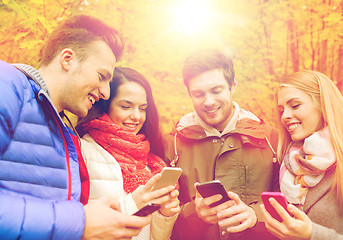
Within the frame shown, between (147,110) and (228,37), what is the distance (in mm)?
3384

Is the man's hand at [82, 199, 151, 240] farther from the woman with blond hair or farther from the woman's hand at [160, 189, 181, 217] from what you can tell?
the woman with blond hair

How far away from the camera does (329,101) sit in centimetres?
215

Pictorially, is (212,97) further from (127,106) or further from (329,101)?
(329,101)

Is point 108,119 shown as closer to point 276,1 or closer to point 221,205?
point 221,205

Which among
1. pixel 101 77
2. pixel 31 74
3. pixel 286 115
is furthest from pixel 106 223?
pixel 286 115

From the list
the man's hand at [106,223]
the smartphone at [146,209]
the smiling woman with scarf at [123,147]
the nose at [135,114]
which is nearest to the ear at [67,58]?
the smiling woman with scarf at [123,147]

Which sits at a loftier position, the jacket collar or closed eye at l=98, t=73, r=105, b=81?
closed eye at l=98, t=73, r=105, b=81

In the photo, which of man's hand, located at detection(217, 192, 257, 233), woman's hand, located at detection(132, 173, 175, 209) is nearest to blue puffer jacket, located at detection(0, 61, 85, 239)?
woman's hand, located at detection(132, 173, 175, 209)

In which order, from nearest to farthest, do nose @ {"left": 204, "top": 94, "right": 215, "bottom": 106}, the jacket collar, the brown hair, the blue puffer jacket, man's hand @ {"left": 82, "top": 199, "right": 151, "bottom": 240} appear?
1. the blue puffer jacket
2. man's hand @ {"left": 82, "top": 199, "right": 151, "bottom": 240}
3. the jacket collar
4. the brown hair
5. nose @ {"left": 204, "top": 94, "right": 215, "bottom": 106}

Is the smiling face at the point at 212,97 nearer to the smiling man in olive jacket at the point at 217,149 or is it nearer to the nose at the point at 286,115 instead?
the smiling man in olive jacket at the point at 217,149

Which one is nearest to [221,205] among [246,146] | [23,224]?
[246,146]

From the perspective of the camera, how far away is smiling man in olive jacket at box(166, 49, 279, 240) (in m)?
2.61

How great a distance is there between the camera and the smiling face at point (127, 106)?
8.26ft

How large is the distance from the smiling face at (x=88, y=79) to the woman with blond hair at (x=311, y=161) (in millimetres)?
1462
